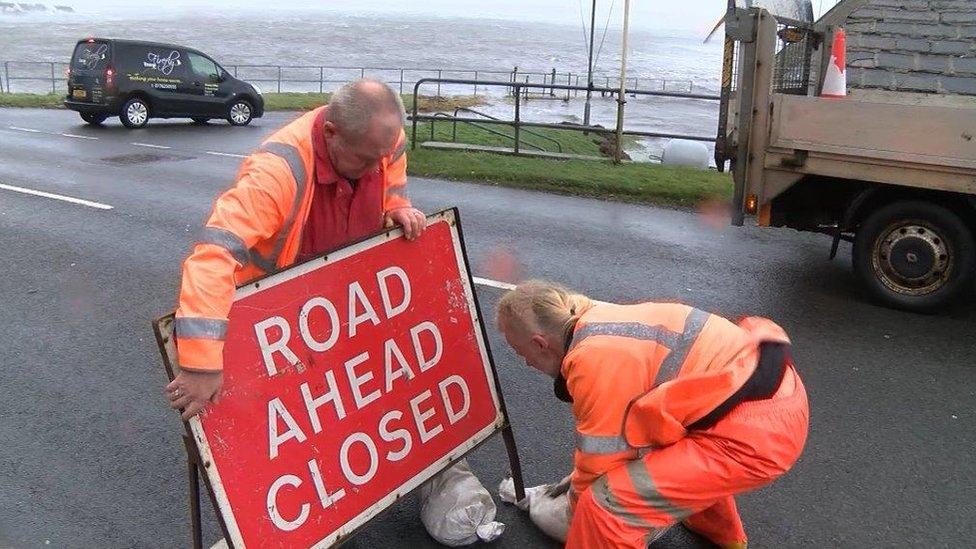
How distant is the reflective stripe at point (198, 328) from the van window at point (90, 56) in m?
17.9

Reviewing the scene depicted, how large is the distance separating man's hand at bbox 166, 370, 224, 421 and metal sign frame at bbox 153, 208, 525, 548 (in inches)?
1.5

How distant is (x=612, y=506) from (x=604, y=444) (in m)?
0.20

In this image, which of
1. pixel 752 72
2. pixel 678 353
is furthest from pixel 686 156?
pixel 678 353

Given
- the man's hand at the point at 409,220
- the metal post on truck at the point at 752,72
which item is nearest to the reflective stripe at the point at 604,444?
the man's hand at the point at 409,220

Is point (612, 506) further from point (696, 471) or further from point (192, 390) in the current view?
point (192, 390)

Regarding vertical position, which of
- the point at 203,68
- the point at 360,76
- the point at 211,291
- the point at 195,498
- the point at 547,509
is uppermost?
the point at 360,76

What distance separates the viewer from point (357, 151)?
2.84m

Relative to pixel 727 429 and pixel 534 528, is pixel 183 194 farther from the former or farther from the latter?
pixel 727 429

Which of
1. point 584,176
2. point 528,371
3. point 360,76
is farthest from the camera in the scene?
point 360,76

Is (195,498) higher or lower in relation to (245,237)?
lower

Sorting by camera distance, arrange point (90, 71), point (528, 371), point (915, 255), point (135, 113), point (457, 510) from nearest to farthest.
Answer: point (457, 510) → point (528, 371) → point (915, 255) → point (90, 71) → point (135, 113)

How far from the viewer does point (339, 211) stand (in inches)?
126

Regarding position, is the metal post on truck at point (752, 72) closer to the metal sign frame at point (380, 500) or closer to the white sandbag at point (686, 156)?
the metal sign frame at point (380, 500)

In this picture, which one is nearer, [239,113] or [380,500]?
[380,500]
